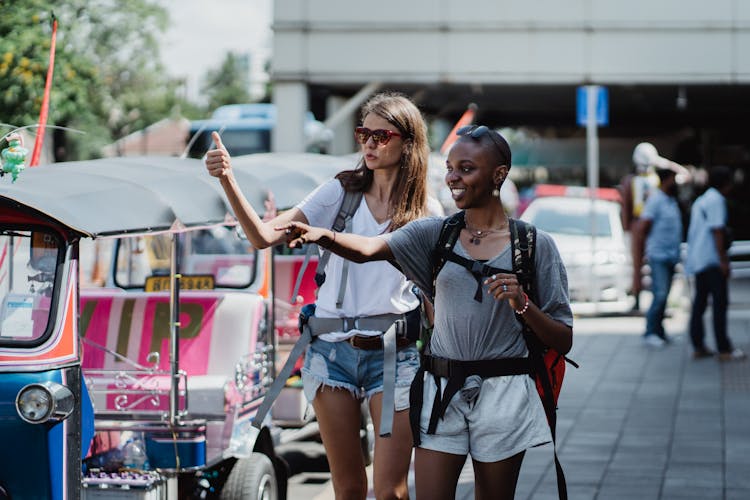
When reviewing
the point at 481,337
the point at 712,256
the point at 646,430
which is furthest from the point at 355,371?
the point at 712,256

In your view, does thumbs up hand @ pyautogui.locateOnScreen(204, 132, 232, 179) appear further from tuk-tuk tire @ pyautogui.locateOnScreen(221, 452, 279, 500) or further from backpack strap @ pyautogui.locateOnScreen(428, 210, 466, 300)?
tuk-tuk tire @ pyautogui.locateOnScreen(221, 452, 279, 500)

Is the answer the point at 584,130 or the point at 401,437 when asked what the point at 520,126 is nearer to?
the point at 584,130

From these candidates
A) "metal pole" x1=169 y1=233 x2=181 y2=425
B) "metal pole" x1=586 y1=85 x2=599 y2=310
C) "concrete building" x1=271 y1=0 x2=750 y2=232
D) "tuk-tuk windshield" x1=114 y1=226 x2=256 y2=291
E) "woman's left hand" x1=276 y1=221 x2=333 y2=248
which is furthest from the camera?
"concrete building" x1=271 y1=0 x2=750 y2=232

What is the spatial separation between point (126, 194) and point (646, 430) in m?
5.09

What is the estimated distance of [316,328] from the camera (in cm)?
493

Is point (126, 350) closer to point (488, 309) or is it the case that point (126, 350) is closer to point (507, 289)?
point (488, 309)

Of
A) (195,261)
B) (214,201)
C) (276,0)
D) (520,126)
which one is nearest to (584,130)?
(520,126)

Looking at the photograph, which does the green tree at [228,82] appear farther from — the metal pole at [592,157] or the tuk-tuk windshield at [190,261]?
the tuk-tuk windshield at [190,261]

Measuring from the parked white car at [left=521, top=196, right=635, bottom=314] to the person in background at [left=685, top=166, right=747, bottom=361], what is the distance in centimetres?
359

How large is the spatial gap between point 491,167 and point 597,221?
14333mm

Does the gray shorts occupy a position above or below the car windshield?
below

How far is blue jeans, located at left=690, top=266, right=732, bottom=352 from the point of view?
41.7 ft

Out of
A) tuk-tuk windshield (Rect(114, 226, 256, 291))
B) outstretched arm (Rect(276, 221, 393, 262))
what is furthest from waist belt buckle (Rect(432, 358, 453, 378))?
tuk-tuk windshield (Rect(114, 226, 256, 291))

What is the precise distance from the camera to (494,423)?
4.14 metres
